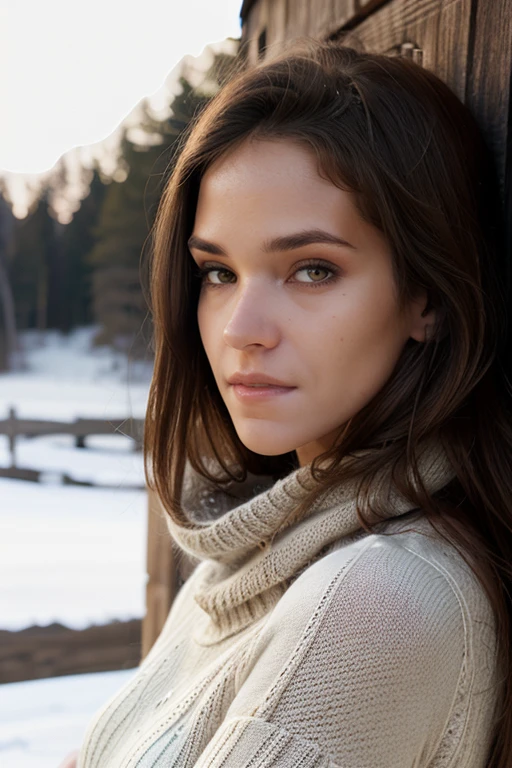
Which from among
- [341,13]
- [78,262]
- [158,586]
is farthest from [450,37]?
[78,262]

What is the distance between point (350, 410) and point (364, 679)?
1.29 ft

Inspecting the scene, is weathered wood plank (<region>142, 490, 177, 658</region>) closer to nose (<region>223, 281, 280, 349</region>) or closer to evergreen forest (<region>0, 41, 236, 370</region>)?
nose (<region>223, 281, 280, 349</region>)

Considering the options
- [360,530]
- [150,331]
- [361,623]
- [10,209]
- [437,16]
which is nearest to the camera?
[361,623]

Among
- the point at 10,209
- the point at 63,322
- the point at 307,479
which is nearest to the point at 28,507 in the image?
the point at 63,322

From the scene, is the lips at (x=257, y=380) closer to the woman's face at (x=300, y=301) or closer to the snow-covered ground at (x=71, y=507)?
the woman's face at (x=300, y=301)

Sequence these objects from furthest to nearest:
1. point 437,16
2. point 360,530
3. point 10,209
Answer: point 10,209
point 437,16
point 360,530

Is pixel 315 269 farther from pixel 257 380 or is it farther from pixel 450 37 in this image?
pixel 450 37

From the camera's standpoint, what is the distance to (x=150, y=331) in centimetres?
160

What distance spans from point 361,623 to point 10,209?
454 inches

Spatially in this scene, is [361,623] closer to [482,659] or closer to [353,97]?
[482,659]

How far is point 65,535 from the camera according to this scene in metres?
6.33

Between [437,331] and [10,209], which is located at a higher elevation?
[437,331]

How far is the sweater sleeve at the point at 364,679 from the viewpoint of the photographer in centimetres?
72

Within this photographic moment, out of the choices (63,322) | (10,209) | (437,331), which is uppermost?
(437,331)
